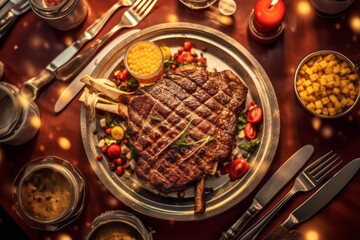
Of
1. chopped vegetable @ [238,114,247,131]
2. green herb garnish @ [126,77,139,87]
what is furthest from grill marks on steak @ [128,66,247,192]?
green herb garnish @ [126,77,139,87]

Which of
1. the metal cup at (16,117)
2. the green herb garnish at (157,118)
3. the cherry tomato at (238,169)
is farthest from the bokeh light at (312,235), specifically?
the metal cup at (16,117)

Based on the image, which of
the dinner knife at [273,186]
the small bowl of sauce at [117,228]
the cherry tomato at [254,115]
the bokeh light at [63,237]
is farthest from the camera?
the bokeh light at [63,237]

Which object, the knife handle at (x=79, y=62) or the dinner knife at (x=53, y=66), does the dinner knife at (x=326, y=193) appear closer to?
the knife handle at (x=79, y=62)

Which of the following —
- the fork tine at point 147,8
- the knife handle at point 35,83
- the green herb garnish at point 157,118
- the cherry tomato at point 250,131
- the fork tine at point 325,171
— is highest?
the knife handle at point 35,83

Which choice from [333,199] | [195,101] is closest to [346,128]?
[333,199]

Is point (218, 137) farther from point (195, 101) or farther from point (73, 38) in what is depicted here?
point (73, 38)

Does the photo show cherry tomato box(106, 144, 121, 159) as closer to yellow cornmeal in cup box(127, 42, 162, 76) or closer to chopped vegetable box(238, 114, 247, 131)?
yellow cornmeal in cup box(127, 42, 162, 76)

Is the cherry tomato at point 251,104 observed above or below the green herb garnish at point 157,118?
below
